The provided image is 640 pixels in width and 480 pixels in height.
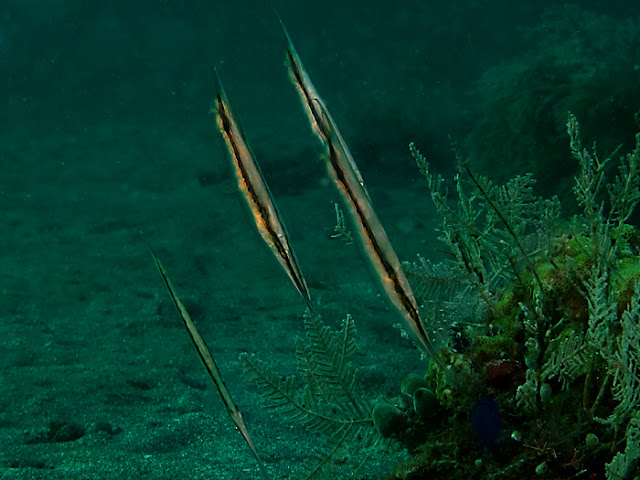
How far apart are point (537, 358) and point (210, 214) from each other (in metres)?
10.7

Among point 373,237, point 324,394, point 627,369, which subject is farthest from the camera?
point 324,394

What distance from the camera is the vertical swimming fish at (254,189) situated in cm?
159

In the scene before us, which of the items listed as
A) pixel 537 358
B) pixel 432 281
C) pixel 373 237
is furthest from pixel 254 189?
pixel 432 281

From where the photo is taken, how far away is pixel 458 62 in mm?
23781

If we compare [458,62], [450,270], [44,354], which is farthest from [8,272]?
[458,62]

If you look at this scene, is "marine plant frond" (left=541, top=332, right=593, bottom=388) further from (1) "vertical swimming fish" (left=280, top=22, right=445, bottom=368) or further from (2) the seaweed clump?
(1) "vertical swimming fish" (left=280, top=22, right=445, bottom=368)

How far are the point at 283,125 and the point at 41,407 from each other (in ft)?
57.2

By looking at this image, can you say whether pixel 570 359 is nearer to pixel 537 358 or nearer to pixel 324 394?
pixel 537 358

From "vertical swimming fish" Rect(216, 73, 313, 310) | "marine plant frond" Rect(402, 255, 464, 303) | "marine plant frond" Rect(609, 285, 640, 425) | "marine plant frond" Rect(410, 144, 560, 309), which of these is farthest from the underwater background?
"marine plant frond" Rect(609, 285, 640, 425)

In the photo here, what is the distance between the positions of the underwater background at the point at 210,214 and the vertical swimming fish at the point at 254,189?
57mm

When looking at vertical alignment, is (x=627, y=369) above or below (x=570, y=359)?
above

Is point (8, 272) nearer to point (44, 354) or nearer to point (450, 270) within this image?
point (44, 354)

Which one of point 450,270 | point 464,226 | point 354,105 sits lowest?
point 354,105

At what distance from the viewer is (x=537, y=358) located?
2.24 metres
